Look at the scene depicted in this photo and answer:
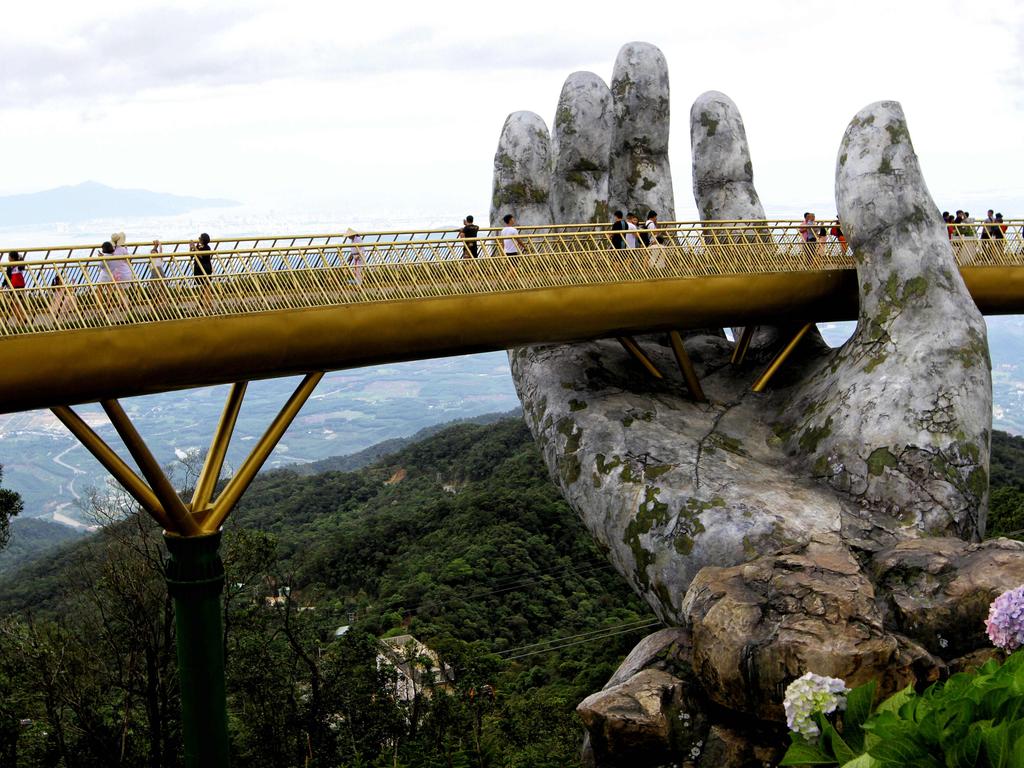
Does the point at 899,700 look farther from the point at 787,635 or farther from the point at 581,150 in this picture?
the point at 581,150

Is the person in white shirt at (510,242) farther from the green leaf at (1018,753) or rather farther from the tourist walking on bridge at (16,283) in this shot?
the green leaf at (1018,753)

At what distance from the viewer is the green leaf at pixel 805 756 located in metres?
8.32

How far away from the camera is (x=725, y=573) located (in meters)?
13.2

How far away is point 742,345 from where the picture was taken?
62.1 feet

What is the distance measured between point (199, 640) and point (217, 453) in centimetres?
214

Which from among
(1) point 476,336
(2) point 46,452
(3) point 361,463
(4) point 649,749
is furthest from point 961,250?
(2) point 46,452

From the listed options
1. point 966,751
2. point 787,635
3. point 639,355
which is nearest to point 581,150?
point 639,355

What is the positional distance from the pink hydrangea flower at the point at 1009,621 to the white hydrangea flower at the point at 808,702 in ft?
3.93

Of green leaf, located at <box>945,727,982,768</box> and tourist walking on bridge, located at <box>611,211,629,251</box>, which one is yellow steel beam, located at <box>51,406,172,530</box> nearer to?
tourist walking on bridge, located at <box>611,211,629,251</box>

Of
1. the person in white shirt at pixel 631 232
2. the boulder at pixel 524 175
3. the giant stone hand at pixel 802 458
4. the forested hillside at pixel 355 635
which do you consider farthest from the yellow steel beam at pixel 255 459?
the boulder at pixel 524 175

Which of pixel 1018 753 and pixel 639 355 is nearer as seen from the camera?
pixel 1018 753

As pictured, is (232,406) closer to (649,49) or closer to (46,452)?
(649,49)

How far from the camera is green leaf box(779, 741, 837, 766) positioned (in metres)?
A: 8.32

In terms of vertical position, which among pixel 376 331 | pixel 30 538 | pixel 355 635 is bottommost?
pixel 30 538
